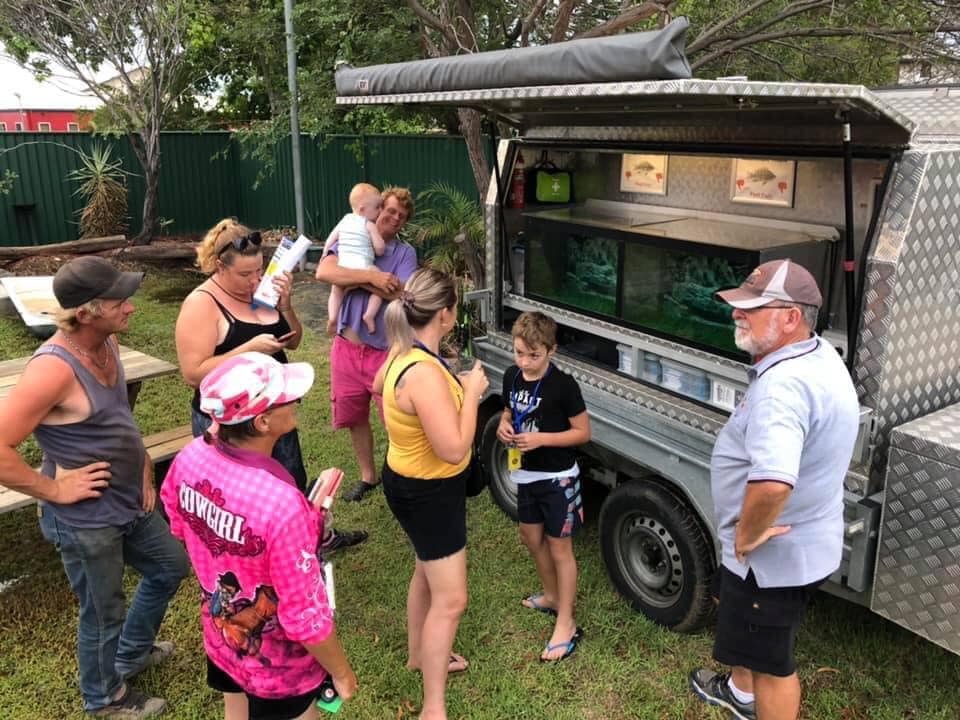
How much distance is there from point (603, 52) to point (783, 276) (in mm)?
1013

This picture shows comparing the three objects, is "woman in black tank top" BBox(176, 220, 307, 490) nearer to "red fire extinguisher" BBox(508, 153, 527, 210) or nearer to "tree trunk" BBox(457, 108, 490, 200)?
"red fire extinguisher" BBox(508, 153, 527, 210)

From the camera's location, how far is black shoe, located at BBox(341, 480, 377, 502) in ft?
16.7

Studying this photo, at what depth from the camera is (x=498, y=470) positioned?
4.83 metres

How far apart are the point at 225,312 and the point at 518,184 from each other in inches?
84.3

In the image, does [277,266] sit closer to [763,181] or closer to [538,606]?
[538,606]

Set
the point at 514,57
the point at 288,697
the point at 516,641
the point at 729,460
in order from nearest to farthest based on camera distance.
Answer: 1. the point at 288,697
2. the point at 729,460
3. the point at 514,57
4. the point at 516,641

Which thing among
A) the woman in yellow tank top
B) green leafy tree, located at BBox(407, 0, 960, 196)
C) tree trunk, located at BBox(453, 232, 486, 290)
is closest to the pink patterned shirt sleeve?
the woman in yellow tank top

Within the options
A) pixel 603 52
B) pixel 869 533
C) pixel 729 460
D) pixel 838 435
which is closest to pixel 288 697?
pixel 729 460

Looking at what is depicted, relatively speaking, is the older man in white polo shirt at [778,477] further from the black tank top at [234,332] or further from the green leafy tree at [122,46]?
the green leafy tree at [122,46]

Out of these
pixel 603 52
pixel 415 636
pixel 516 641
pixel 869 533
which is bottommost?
pixel 516 641

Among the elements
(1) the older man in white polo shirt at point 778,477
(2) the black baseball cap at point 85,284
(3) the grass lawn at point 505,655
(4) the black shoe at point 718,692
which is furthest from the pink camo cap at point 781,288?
(2) the black baseball cap at point 85,284

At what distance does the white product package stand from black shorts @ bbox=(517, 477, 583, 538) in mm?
1452

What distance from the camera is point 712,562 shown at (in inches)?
136

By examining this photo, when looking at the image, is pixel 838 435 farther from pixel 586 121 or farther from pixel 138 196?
pixel 138 196
